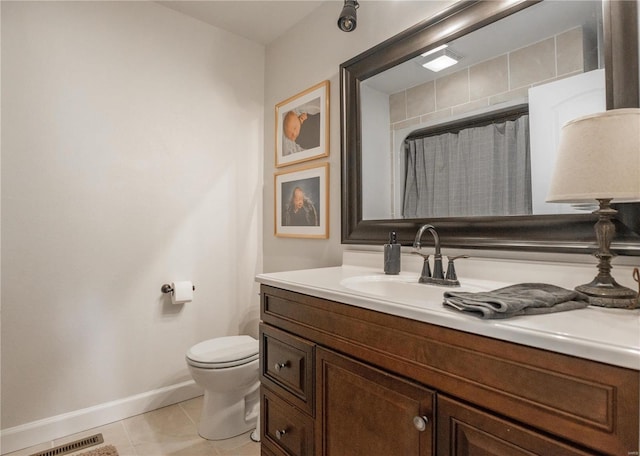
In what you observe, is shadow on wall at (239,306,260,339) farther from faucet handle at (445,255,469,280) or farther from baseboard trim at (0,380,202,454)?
faucet handle at (445,255,469,280)

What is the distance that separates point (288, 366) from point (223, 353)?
0.69m

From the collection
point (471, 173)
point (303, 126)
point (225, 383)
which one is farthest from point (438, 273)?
point (303, 126)

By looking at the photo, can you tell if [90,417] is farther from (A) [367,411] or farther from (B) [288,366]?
(A) [367,411]

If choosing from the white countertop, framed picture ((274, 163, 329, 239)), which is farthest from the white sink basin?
framed picture ((274, 163, 329, 239))

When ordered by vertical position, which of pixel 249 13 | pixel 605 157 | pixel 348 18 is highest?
pixel 249 13

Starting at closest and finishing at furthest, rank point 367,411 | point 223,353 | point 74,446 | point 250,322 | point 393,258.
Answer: point 367,411 → point 393,258 → point 74,446 → point 223,353 → point 250,322

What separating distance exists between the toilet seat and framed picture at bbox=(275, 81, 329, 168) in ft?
3.90

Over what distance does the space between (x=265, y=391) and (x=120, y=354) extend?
3.68ft

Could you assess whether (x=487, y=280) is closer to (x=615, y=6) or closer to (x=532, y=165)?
(x=532, y=165)

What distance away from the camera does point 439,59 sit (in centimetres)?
145

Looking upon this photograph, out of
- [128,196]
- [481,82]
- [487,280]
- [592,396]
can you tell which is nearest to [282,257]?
[128,196]

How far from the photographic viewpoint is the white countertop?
58 cm

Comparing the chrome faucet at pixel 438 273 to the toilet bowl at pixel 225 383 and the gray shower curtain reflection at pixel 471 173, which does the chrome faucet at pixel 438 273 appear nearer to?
the gray shower curtain reflection at pixel 471 173

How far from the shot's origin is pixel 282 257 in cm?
239
